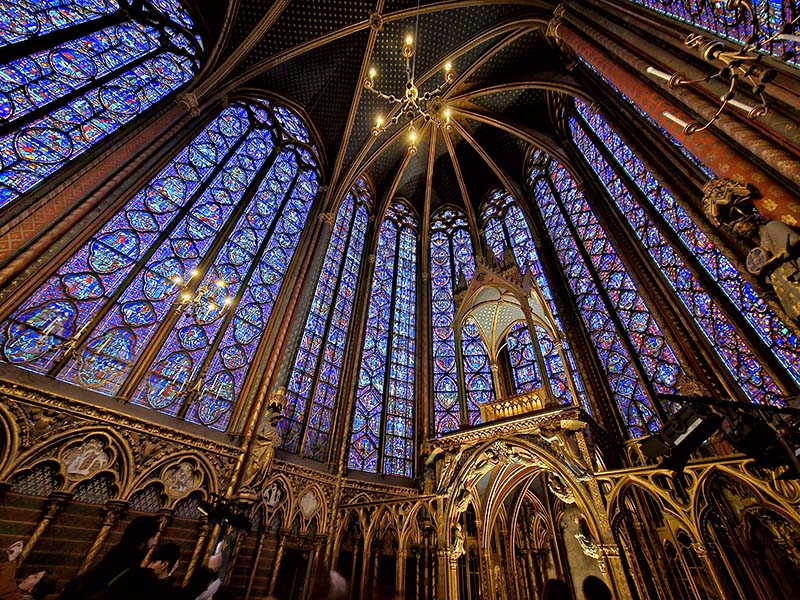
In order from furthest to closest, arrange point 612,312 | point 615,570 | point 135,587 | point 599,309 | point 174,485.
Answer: point 599,309 < point 612,312 < point 174,485 < point 615,570 < point 135,587

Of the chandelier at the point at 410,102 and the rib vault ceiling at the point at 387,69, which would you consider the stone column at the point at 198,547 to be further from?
the rib vault ceiling at the point at 387,69

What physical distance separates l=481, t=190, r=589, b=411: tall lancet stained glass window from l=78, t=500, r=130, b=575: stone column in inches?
292

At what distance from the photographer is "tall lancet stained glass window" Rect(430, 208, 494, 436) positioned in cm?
959

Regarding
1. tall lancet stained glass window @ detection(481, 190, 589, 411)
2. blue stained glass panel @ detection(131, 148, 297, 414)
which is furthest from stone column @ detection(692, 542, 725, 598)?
blue stained glass panel @ detection(131, 148, 297, 414)

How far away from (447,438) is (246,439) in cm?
406

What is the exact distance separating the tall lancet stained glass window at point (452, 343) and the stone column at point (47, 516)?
20.9 ft

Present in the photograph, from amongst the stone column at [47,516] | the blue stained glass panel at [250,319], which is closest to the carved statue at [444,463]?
the blue stained glass panel at [250,319]

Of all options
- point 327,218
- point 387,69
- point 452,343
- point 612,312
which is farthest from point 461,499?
point 387,69

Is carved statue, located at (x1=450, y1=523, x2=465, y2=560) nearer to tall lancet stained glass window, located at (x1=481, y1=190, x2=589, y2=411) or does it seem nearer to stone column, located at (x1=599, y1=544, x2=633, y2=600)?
stone column, located at (x1=599, y1=544, x2=633, y2=600)

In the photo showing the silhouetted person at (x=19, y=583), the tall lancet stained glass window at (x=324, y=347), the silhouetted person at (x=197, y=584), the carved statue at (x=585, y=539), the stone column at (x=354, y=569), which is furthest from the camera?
the tall lancet stained glass window at (x=324, y=347)

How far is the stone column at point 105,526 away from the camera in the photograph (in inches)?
187

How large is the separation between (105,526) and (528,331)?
9.68 metres

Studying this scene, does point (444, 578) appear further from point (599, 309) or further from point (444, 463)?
point (599, 309)

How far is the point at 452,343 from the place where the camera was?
36.8 ft
